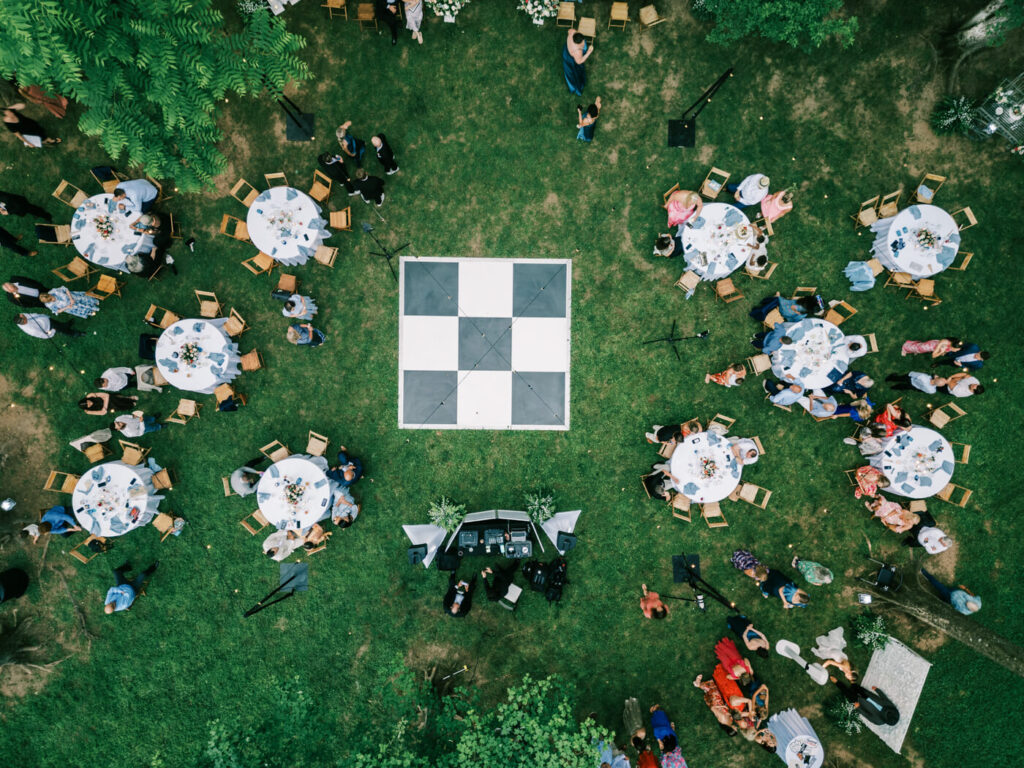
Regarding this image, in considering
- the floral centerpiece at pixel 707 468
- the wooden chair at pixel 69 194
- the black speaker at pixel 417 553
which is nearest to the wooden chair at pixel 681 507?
the floral centerpiece at pixel 707 468

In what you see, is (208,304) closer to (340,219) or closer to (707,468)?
(340,219)

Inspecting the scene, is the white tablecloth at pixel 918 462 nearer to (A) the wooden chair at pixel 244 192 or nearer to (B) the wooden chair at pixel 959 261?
(B) the wooden chair at pixel 959 261

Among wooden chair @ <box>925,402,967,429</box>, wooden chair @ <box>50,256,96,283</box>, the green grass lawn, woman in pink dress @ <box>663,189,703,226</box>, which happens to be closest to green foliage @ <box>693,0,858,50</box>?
the green grass lawn

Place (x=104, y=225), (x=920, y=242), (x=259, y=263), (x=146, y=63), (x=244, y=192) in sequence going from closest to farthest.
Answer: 1. (x=146, y=63)
2. (x=104, y=225)
3. (x=920, y=242)
4. (x=259, y=263)
5. (x=244, y=192)

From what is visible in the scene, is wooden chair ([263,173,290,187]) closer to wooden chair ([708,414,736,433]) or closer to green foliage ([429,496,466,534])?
green foliage ([429,496,466,534])

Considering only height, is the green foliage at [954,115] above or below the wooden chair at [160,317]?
above

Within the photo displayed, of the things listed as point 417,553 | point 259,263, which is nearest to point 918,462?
point 417,553
